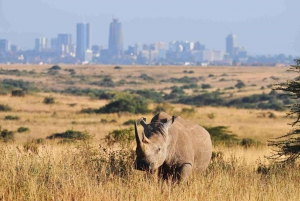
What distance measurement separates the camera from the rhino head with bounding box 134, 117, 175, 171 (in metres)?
9.09

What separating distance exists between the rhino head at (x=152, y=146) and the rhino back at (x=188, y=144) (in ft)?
1.26

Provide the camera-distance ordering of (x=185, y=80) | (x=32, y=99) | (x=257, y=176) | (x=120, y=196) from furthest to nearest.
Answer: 1. (x=185, y=80)
2. (x=32, y=99)
3. (x=257, y=176)
4. (x=120, y=196)

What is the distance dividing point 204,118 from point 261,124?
469 centimetres

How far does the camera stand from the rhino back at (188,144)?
10.5m

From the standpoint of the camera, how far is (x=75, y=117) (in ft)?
132

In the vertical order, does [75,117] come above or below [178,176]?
below

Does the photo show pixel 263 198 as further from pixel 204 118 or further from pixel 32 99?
pixel 32 99

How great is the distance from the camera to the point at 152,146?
31.0 feet

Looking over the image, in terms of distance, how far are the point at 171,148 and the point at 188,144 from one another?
0.75 m

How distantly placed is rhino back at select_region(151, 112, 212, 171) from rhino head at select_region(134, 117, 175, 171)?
384mm

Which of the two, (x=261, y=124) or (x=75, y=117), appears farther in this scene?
(x=75, y=117)

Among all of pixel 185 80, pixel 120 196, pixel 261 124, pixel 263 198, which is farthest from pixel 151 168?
pixel 185 80

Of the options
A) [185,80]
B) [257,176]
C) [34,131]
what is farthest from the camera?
[185,80]

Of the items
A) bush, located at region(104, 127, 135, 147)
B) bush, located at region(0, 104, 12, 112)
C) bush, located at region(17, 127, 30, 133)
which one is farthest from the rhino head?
bush, located at region(0, 104, 12, 112)
